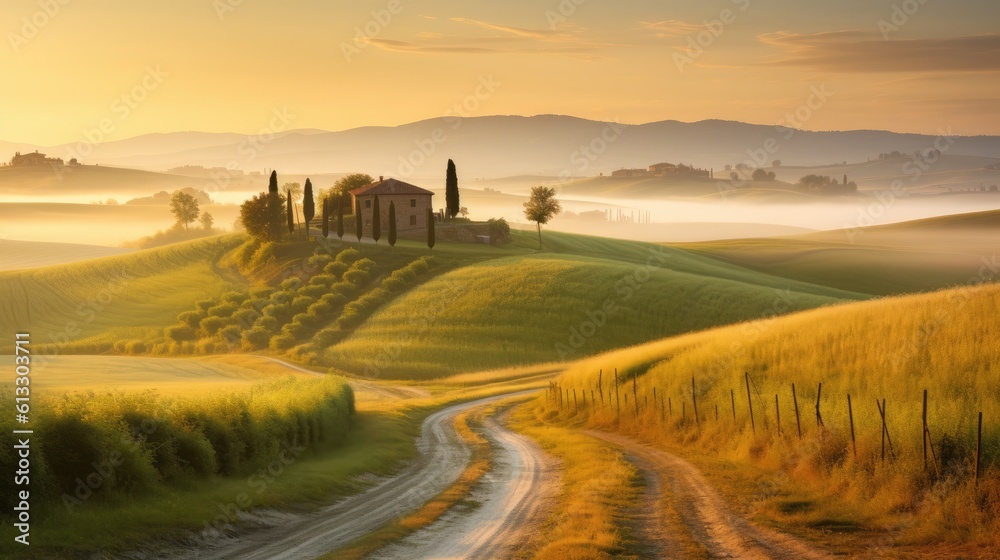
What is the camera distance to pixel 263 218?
135 meters

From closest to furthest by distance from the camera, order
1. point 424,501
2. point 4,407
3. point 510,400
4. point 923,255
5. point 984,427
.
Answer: point 4,407, point 984,427, point 424,501, point 510,400, point 923,255

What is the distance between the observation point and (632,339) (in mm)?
96500

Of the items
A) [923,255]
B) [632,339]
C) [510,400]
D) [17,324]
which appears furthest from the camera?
[923,255]

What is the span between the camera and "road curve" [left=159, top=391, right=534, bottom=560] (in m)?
21.4

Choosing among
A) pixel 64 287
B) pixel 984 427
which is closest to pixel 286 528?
pixel 984 427

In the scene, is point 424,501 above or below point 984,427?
below

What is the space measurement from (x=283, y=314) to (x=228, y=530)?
8823 cm

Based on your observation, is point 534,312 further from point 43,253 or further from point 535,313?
point 43,253

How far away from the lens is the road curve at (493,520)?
2139cm

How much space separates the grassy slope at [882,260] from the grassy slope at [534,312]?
108ft

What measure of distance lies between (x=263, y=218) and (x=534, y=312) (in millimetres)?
Result: 54898

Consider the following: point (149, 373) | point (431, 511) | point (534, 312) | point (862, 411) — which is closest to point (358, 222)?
point (534, 312)

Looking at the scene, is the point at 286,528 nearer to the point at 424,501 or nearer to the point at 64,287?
the point at 424,501

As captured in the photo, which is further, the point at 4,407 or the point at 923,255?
the point at 923,255
